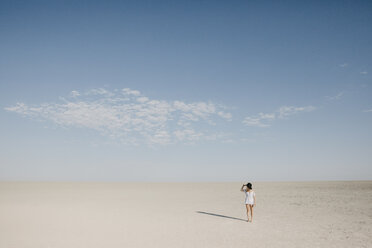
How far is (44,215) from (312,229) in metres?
13.5

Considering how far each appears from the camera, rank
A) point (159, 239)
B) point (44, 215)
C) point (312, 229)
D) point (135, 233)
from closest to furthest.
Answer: point (159, 239)
point (135, 233)
point (312, 229)
point (44, 215)

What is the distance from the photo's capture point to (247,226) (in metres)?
10.8

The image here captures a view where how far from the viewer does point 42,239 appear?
8.78m

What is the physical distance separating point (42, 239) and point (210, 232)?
604cm

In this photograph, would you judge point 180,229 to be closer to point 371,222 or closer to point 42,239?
point 42,239

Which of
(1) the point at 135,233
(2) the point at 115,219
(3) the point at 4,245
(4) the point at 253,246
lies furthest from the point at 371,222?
(3) the point at 4,245

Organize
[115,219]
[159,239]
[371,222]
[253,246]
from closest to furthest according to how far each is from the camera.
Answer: [253,246] → [159,239] → [371,222] → [115,219]

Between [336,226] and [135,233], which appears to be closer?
[135,233]

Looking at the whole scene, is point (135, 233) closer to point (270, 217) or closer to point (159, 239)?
point (159, 239)

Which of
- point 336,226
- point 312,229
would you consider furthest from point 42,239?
point 336,226

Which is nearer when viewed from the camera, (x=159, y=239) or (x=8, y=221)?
(x=159, y=239)

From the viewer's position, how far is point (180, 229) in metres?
10.3

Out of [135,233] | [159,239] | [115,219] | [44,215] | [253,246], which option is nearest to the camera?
[253,246]

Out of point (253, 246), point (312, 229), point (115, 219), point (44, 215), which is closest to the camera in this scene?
point (253, 246)
